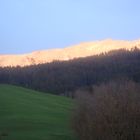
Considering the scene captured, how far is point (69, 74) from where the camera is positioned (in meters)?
168

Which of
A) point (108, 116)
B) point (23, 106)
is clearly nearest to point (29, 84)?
point (23, 106)

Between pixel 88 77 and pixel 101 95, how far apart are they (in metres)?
126

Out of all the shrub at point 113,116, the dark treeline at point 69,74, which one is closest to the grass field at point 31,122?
the shrub at point 113,116

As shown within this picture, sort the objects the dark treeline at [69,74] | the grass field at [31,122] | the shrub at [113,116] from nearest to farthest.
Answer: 1. the shrub at [113,116]
2. the grass field at [31,122]
3. the dark treeline at [69,74]

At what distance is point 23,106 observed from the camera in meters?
70.4

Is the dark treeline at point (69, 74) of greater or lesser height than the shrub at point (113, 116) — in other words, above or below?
above

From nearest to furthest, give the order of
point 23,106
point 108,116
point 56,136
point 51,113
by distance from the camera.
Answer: point 108,116, point 56,136, point 51,113, point 23,106

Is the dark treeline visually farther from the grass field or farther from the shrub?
the shrub

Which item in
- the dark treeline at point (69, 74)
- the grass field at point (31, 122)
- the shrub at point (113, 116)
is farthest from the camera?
the dark treeline at point (69, 74)

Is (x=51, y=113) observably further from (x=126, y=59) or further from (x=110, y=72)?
(x=126, y=59)

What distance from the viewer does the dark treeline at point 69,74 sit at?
153 m

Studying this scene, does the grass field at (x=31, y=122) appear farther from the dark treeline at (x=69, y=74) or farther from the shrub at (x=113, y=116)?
the dark treeline at (x=69, y=74)

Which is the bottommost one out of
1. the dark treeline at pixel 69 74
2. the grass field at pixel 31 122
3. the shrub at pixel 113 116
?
the grass field at pixel 31 122

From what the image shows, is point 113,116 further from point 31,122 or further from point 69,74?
point 69,74
